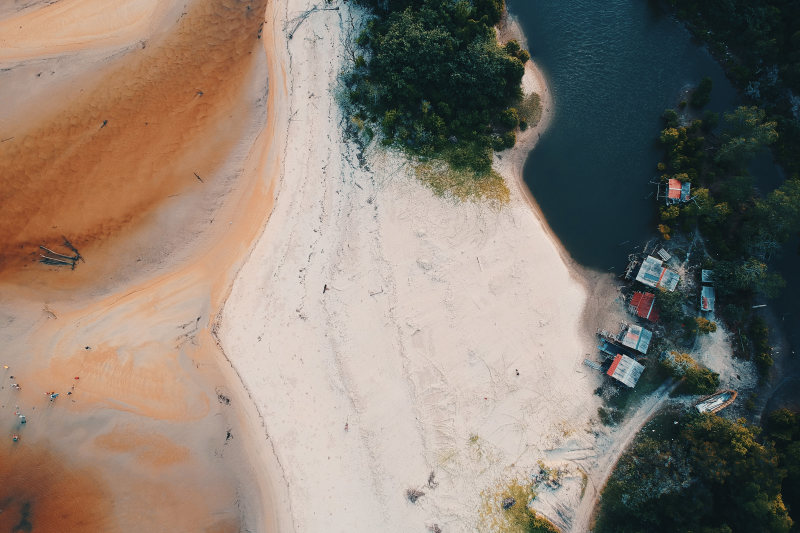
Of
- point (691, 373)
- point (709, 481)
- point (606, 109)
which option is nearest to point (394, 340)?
point (691, 373)

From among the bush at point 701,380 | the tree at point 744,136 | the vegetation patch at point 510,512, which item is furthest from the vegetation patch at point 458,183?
the vegetation patch at point 510,512

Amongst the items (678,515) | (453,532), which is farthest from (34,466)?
(678,515)

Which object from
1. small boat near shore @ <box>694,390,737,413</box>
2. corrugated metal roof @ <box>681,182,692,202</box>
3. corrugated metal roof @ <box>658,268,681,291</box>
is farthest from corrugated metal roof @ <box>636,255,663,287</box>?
small boat near shore @ <box>694,390,737,413</box>

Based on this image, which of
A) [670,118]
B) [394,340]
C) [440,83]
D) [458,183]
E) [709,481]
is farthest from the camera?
[670,118]

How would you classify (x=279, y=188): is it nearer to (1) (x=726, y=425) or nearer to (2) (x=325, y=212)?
(2) (x=325, y=212)

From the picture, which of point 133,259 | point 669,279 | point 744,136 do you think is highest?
point 744,136

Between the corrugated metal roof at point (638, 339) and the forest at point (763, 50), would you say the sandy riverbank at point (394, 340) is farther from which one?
the forest at point (763, 50)

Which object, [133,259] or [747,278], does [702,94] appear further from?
[133,259]
